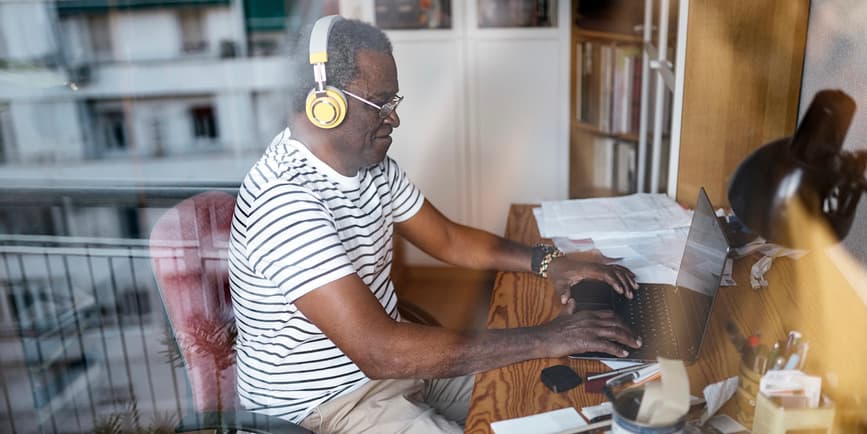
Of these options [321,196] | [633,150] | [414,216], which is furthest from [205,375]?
[633,150]

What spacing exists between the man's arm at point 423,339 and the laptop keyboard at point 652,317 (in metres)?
0.05

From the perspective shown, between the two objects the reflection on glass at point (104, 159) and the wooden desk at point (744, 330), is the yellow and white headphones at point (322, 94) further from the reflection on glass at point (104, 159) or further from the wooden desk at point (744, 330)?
the reflection on glass at point (104, 159)

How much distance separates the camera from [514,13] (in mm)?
2533

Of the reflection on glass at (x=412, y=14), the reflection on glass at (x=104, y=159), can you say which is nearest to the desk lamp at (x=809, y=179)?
the reflection on glass at (x=104, y=159)

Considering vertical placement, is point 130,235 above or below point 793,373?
below

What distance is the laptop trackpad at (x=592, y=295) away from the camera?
125 cm

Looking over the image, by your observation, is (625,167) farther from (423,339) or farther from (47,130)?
(47,130)

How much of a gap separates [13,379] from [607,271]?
389cm

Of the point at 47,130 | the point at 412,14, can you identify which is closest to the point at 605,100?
the point at 412,14

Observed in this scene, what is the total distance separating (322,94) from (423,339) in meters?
0.41

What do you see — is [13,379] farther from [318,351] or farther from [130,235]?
[318,351]

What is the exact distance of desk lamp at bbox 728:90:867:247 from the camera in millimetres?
656

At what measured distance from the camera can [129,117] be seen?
24.7 ft

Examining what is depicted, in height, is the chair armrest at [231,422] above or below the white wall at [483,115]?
below
